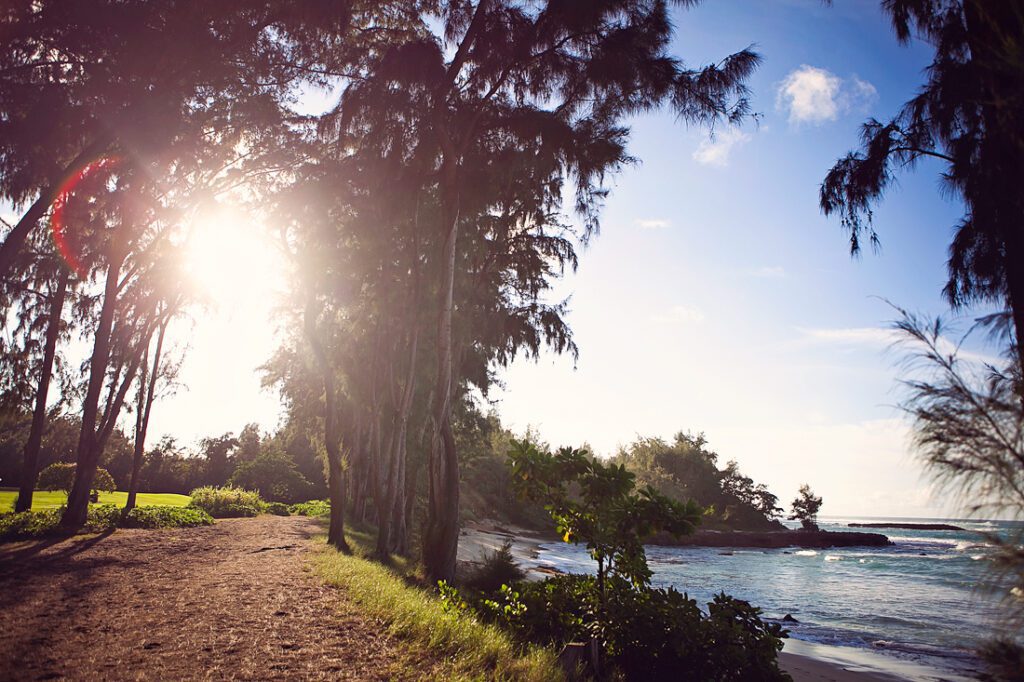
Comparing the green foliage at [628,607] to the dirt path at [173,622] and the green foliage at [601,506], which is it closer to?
the green foliage at [601,506]

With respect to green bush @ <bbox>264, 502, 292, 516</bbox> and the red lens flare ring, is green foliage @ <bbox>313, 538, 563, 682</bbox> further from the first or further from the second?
green bush @ <bbox>264, 502, 292, 516</bbox>

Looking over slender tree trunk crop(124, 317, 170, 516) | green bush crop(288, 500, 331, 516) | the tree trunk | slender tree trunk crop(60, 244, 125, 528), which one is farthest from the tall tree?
green bush crop(288, 500, 331, 516)

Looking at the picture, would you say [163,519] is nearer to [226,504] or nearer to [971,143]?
[226,504]

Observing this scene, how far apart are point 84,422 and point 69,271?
5.48 meters

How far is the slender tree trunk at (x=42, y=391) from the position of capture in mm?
16125

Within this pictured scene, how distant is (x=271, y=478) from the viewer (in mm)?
41781

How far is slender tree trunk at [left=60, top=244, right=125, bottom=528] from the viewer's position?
14.0 metres

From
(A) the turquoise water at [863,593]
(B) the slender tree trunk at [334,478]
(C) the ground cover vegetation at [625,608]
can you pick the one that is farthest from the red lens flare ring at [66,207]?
(A) the turquoise water at [863,593]

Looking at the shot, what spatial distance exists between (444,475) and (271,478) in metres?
36.7

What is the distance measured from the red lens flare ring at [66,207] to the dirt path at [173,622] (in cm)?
678

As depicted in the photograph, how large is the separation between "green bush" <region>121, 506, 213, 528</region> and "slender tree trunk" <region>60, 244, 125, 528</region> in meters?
2.00

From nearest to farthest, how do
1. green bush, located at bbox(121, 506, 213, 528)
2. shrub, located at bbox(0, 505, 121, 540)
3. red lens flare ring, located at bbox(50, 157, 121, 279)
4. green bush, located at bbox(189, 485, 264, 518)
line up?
red lens flare ring, located at bbox(50, 157, 121, 279)
shrub, located at bbox(0, 505, 121, 540)
green bush, located at bbox(121, 506, 213, 528)
green bush, located at bbox(189, 485, 264, 518)

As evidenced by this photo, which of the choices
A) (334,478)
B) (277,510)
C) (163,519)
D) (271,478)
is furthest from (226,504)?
(271,478)

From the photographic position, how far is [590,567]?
26516 millimetres
